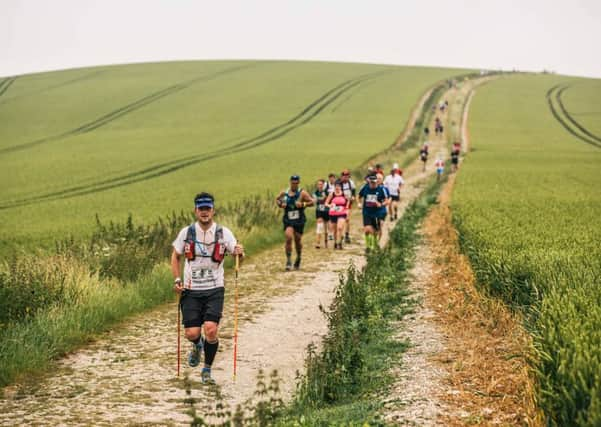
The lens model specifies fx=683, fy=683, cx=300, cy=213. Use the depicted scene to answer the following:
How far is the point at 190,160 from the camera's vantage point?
47188 millimetres

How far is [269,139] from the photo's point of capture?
57.9 metres

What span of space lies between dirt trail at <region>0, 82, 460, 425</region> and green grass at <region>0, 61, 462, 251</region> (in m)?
9.40

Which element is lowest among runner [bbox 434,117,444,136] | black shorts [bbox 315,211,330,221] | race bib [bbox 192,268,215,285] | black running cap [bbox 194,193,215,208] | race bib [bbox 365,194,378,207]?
black shorts [bbox 315,211,330,221]

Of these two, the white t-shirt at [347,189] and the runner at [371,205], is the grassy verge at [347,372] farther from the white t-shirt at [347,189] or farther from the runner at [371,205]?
the white t-shirt at [347,189]

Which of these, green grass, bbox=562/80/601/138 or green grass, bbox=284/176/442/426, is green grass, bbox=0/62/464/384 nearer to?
green grass, bbox=284/176/442/426

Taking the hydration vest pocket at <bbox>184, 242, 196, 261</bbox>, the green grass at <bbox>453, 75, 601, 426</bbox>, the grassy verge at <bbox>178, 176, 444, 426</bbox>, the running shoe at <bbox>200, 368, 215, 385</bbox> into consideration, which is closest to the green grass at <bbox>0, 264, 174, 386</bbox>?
the running shoe at <bbox>200, 368, 215, 385</bbox>

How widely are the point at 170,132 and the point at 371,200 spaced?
47.4m

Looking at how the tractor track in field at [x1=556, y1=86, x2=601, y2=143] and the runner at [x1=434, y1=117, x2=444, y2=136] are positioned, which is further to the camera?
the tractor track in field at [x1=556, y1=86, x2=601, y2=143]

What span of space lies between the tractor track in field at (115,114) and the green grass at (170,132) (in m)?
0.14

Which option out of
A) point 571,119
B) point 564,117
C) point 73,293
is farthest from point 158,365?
point 564,117

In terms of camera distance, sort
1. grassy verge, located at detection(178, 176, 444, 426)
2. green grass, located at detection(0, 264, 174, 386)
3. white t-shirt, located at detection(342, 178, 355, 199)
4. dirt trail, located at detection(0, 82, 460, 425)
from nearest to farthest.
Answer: grassy verge, located at detection(178, 176, 444, 426), dirt trail, located at detection(0, 82, 460, 425), green grass, located at detection(0, 264, 174, 386), white t-shirt, located at detection(342, 178, 355, 199)

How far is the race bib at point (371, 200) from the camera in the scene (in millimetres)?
16094

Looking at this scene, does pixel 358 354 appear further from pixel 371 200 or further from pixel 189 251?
pixel 371 200

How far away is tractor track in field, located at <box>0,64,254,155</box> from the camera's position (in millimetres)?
57309
